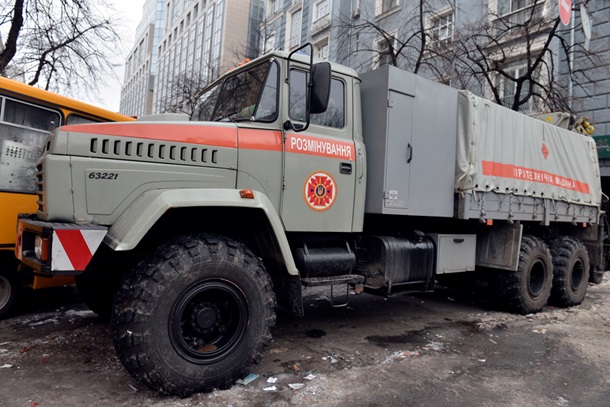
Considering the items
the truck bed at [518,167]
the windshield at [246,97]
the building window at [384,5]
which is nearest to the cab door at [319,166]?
the windshield at [246,97]

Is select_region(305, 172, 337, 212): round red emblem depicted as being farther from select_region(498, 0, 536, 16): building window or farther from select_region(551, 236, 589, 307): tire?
select_region(498, 0, 536, 16): building window

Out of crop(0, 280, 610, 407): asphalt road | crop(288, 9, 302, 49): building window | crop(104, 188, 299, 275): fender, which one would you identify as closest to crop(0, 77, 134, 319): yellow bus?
crop(0, 280, 610, 407): asphalt road

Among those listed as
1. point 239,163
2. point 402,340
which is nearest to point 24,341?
point 239,163

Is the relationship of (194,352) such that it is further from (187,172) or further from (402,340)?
(402,340)

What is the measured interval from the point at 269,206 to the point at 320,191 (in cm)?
81

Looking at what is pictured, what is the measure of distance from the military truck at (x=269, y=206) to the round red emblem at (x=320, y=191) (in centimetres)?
2

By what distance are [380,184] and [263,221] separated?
5.16ft

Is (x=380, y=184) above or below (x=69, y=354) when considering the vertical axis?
above

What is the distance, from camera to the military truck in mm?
3322

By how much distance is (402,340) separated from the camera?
5.14m

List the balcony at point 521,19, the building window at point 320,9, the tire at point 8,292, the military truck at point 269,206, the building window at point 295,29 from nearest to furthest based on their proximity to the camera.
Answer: the military truck at point 269,206 < the tire at point 8,292 < the balcony at point 521,19 < the building window at point 320,9 < the building window at point 295,29

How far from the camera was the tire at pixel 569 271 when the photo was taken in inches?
283

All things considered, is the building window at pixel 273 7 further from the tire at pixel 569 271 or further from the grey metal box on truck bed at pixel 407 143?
the grey metal box on truck bed at pixel 407 143

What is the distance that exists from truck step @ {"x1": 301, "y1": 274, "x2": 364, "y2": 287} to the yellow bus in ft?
11.0
